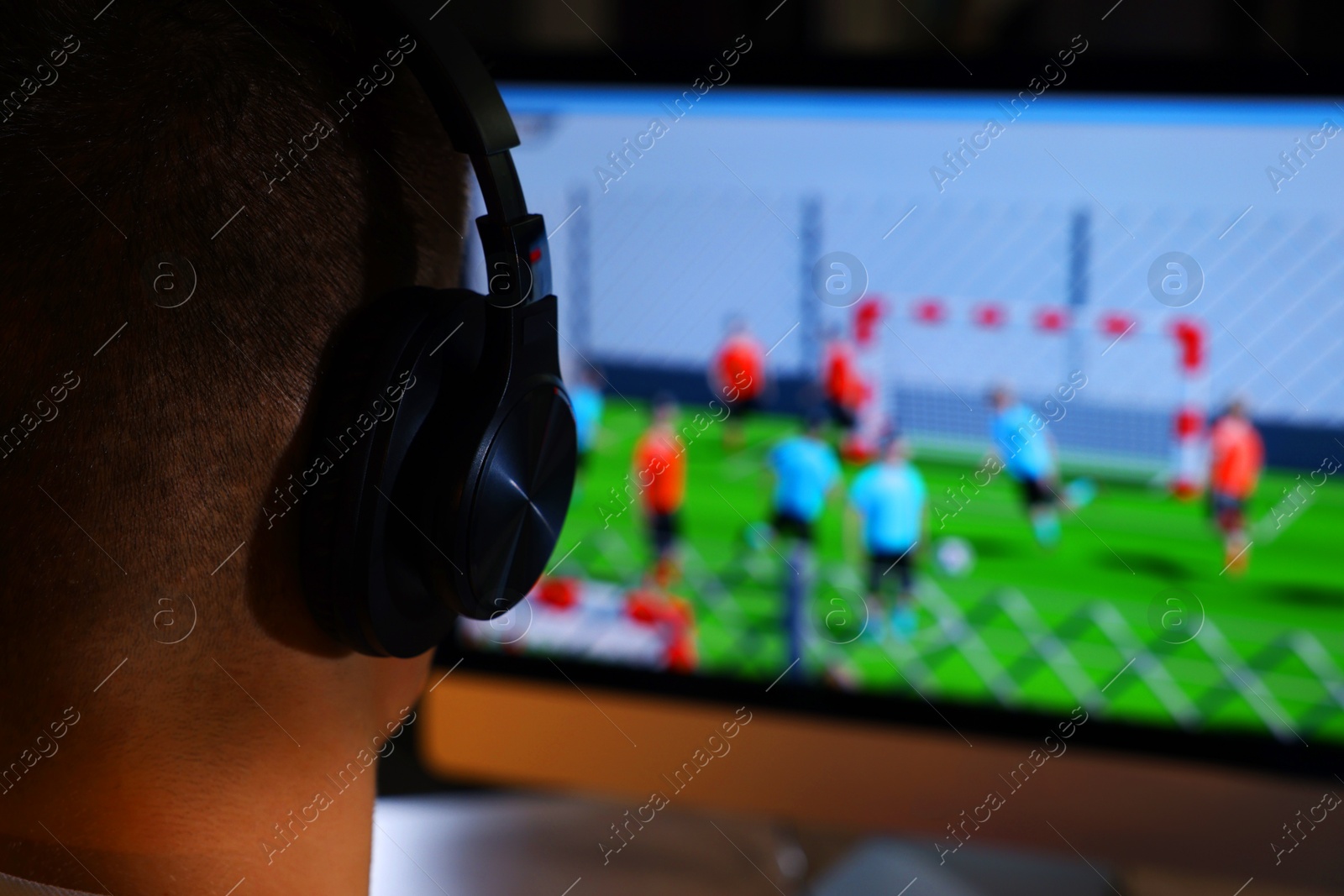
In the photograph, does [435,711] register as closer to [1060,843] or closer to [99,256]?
[1060,843]

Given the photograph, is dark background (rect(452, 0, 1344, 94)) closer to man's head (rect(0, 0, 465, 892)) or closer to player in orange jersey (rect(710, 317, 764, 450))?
player in orange jersey (rect(710, 317, 764, 450))

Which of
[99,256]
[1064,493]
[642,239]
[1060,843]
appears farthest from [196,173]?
[1060,843]

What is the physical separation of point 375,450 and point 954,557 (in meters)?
0.45

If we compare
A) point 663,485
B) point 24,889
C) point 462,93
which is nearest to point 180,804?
point 24,889

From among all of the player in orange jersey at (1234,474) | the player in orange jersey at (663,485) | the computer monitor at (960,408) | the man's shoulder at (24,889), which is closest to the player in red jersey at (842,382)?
the computer monitor at (960,408)

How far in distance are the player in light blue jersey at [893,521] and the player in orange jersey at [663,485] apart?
12 centimetres

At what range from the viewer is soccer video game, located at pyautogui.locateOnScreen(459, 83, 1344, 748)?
68 centimetres

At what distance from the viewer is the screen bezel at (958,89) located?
0.67 m

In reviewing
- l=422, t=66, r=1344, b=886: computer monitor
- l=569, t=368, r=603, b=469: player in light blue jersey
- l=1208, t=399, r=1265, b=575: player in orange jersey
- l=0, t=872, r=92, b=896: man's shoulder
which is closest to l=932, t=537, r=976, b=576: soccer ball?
l=422, t=66, r=1344, b=886: computer monitor

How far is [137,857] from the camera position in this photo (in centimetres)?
42

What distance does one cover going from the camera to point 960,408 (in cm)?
74

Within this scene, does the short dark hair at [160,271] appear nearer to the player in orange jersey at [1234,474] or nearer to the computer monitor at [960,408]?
the computer monitor at [960,408]

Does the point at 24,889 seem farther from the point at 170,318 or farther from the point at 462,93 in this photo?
the point at 462,93

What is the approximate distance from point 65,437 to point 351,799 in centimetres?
20
